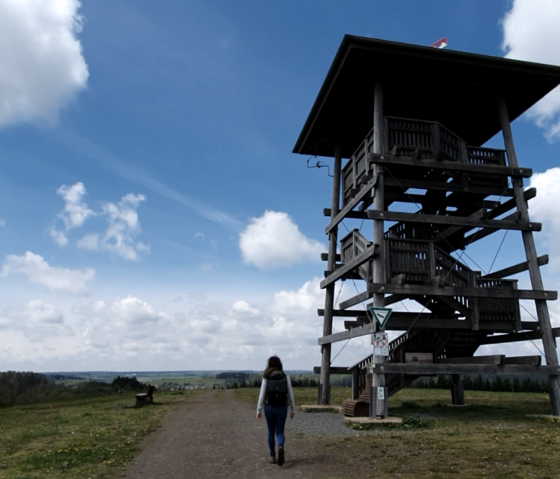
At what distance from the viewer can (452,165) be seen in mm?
17078

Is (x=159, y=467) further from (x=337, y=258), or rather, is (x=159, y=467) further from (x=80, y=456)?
(x=337, y=258)

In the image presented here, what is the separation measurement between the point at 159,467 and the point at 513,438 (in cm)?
702

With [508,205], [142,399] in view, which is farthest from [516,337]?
[142,399]

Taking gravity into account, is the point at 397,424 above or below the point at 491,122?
below

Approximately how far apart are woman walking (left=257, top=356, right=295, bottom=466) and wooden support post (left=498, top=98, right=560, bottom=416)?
11049 millimetres

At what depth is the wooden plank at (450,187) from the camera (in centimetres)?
1758

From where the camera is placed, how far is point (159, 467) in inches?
354

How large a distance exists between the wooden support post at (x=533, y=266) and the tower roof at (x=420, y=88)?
1.17 m

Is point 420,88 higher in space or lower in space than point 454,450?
higher

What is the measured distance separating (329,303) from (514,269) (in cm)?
690

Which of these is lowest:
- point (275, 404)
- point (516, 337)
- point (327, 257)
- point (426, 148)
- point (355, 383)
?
point (275, 404)

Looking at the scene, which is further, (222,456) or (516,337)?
(516,337)

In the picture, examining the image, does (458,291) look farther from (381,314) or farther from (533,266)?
(381,314)

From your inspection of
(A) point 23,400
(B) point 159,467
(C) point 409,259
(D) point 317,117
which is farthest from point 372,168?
(A) point 23,400
